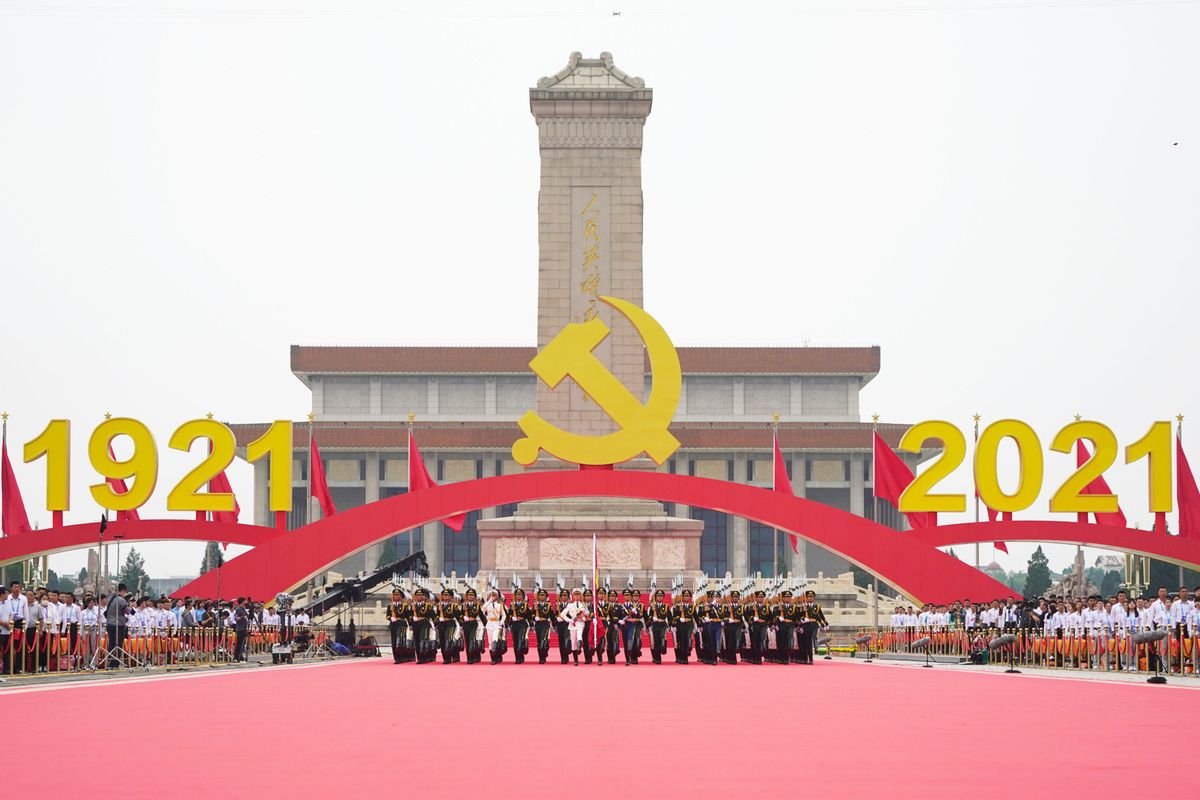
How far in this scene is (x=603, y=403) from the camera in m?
39.4

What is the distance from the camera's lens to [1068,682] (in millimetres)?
21812

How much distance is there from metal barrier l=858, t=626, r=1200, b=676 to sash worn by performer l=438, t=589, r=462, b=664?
9.48 meters

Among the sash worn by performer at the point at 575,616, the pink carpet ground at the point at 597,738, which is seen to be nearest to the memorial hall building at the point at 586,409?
the sash worn by performer at the point at 575,616

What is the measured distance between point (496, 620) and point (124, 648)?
7.21 m

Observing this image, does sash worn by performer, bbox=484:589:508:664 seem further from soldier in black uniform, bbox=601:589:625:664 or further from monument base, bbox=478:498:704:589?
monument base, bbox=478:498:704:589

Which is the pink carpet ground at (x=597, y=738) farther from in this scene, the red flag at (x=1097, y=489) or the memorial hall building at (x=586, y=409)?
the memorial hall building at (x=586, y=409)

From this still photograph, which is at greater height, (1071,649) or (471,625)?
(471,625)

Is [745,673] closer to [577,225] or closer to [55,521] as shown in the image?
[55,521]

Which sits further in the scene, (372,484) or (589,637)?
(372,484)

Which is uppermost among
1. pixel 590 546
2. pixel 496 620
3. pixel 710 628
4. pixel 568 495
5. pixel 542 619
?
Result: pixel 568 495

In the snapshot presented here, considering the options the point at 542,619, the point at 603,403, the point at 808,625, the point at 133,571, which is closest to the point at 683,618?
the point at 808,625

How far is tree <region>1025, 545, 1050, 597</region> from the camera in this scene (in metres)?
77.3

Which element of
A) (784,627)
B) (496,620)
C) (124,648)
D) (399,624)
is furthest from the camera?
(496,620)

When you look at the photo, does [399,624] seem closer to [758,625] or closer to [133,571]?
[758,625]
